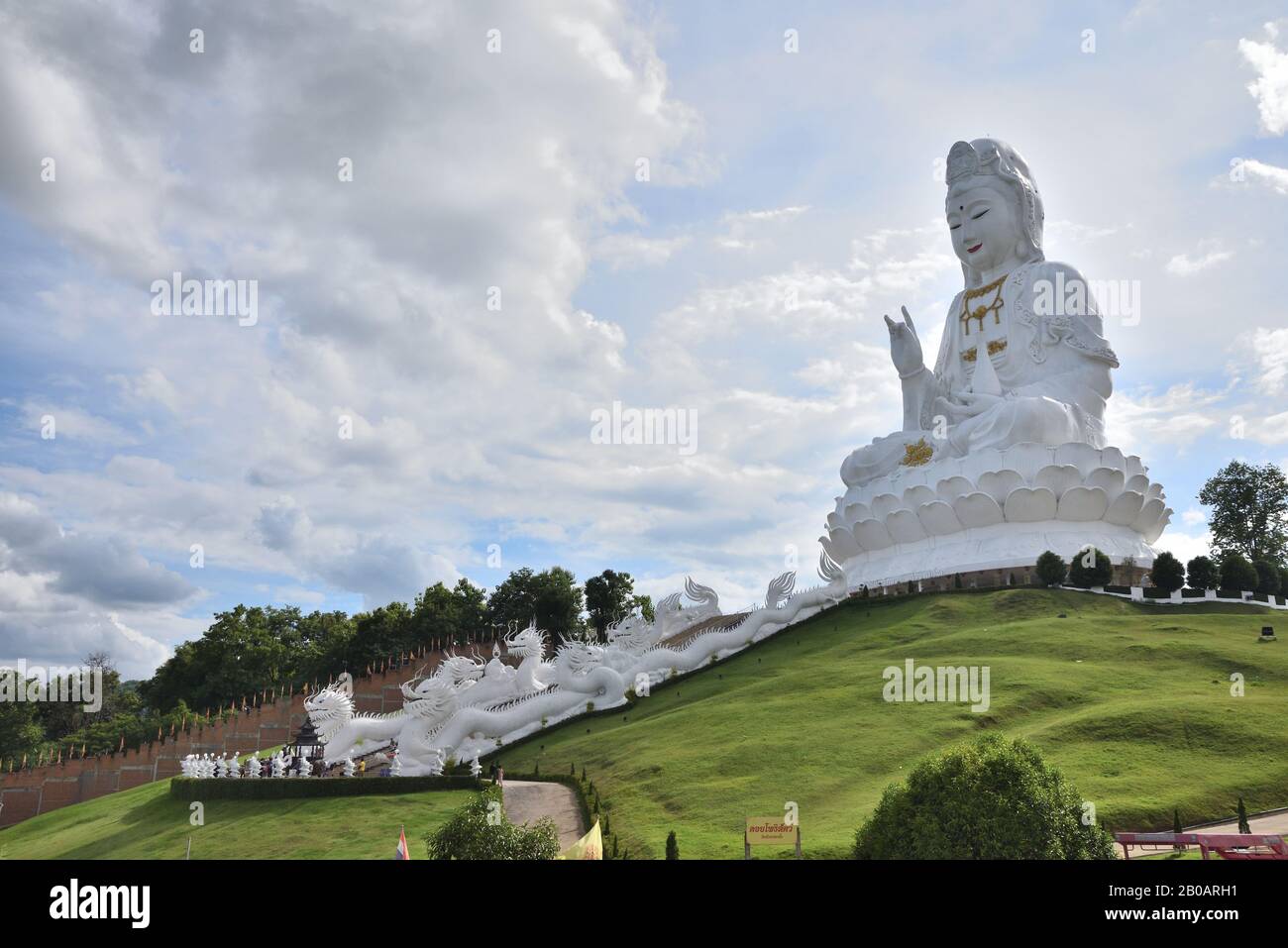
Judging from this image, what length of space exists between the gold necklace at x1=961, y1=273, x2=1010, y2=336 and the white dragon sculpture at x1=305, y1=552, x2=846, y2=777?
1140 cm

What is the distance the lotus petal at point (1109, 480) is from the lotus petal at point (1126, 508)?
229mm

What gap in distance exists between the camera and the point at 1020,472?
99.8 ft

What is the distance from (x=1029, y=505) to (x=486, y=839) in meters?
24.5

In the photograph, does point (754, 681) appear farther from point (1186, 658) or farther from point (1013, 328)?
point (1013, 328)

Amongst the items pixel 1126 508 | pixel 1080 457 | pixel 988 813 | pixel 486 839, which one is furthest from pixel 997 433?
pixel 486 839

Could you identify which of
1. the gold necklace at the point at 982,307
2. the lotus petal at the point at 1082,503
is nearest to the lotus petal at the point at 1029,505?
the lotus petal at the point at 1082,503

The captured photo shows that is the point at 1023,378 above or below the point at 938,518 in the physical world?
above

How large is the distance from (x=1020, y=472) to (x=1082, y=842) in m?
22.6

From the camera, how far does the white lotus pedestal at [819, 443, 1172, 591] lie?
30234mm

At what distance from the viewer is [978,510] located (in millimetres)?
30984

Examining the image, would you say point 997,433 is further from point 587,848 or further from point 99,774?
point 99,774
